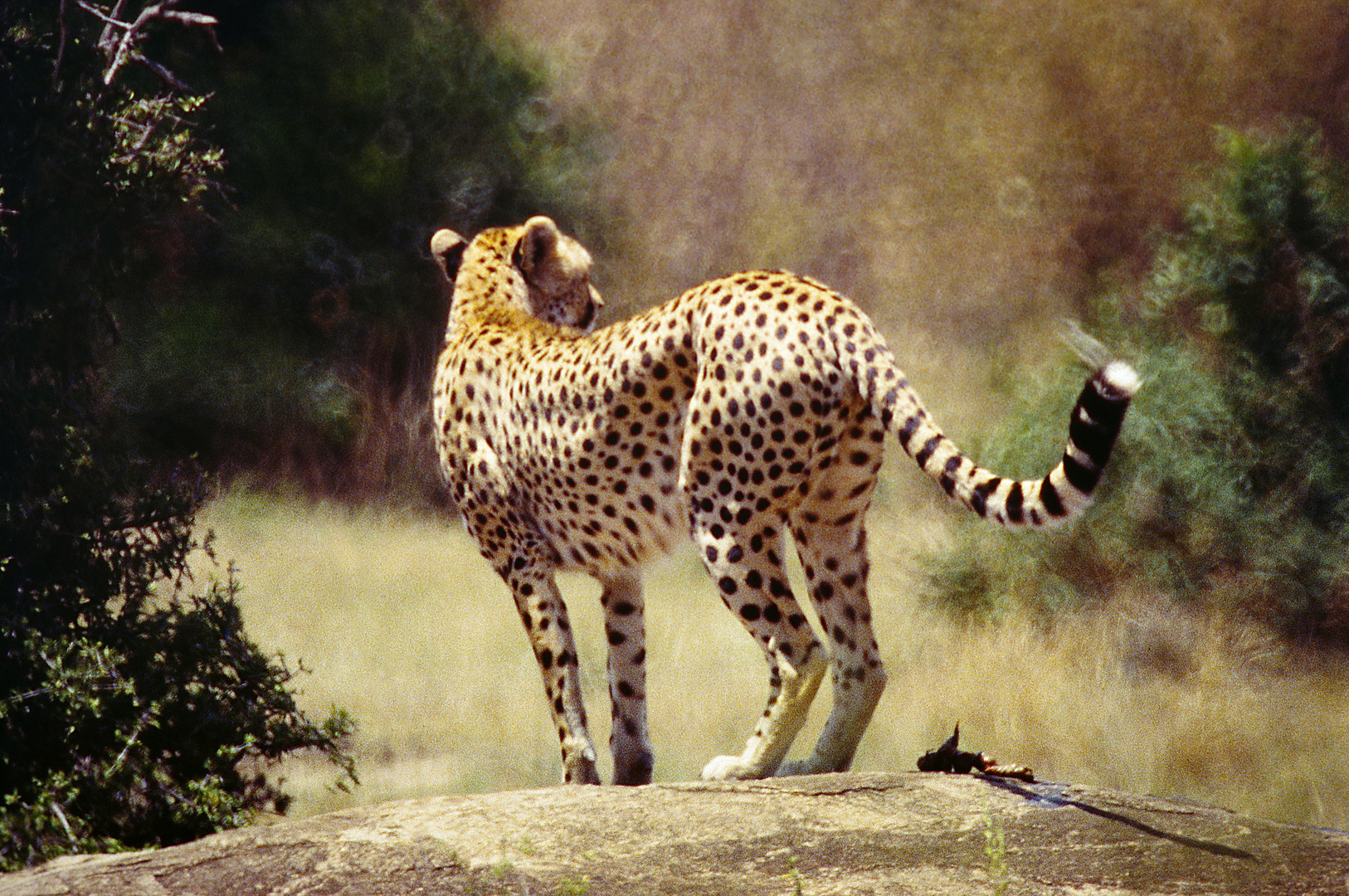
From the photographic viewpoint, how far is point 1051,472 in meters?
3.37

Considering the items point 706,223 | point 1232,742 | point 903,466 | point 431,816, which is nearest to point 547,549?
point 431,816

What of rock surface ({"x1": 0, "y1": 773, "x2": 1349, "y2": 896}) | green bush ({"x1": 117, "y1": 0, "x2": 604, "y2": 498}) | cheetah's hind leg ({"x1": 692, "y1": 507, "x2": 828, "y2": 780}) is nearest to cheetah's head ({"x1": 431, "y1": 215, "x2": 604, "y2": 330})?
cheetah's hind leg ({"x1": 692, "y1": 507, "x2": 828, "y2": 780})

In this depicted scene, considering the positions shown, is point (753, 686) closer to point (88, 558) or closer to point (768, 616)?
point (768, 616)

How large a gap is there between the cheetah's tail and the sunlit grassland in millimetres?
2060

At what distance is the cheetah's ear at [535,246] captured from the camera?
16.2 feet

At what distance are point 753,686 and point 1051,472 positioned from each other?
296 centimetres

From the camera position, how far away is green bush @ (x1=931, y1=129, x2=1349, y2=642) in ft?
21.4

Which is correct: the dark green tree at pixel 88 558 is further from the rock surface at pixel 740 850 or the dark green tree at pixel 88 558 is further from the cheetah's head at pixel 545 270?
the cheetah's head at pixel 545 270

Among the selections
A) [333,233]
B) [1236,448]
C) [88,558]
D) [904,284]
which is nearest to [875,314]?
[904,284]

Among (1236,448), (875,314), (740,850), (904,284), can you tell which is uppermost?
(904,284)

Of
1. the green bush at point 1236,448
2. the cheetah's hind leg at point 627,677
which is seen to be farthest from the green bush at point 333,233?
the cheetah's hind leg at point 627,677

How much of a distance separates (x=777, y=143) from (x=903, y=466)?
475 cm

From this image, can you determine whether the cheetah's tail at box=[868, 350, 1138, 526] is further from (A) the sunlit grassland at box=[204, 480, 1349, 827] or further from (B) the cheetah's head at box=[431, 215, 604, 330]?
A: (A) the sunlit grassland at box=[204, 480, 1349, 827]

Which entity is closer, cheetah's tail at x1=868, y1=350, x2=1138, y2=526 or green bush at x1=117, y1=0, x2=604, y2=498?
cheetah's tail at x1=868, y1=350, x2=1138, y2=526
